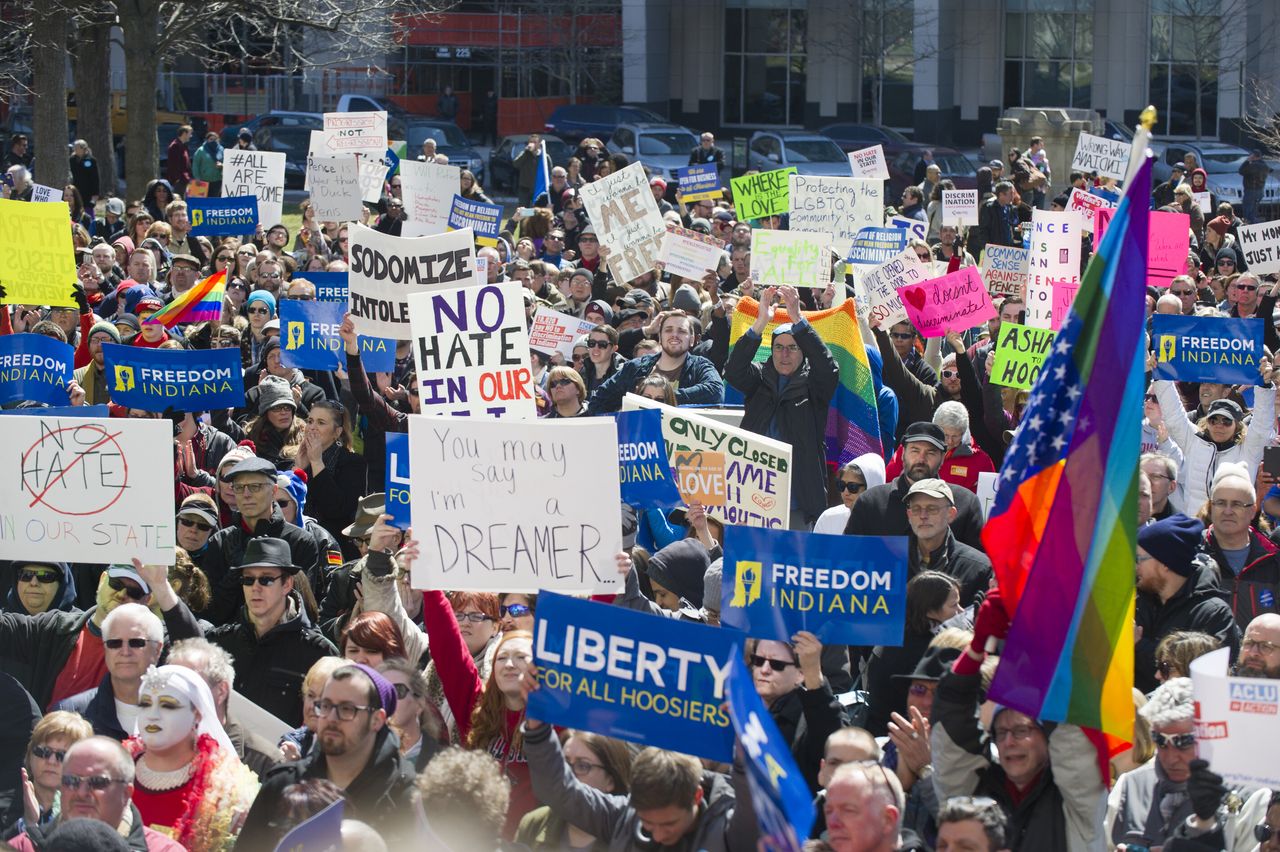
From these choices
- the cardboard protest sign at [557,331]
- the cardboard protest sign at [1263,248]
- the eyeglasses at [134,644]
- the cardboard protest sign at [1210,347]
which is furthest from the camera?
the cardboard protest sign at [1263,248]

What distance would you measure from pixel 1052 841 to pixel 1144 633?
177cm

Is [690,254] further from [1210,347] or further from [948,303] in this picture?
[1210,347]

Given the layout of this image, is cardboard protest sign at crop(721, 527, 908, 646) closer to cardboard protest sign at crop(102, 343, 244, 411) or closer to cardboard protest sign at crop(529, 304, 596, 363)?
cardboard protest sign at crop(102, 343, 244, 411)

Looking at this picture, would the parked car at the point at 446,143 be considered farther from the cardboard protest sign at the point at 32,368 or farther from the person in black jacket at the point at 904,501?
the person in black jacket at the point at 904,501

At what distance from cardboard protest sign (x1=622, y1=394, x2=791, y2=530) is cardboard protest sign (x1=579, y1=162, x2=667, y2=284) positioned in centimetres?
656

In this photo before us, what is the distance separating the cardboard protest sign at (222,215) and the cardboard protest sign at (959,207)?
7.46m

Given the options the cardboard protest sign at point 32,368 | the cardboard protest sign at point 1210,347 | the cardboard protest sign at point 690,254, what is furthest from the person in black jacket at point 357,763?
the cardboard protest sign at point 690,254

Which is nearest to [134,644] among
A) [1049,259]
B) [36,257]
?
[36,257]

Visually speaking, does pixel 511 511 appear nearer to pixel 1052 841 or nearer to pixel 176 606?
pixel 176 606

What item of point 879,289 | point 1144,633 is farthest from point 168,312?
point 1144,633

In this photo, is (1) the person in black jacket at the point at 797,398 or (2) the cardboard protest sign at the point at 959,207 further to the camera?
(2) the cardboard protest sign at the point at 959,207

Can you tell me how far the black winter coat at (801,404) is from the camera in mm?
10188

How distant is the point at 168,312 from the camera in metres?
13.6

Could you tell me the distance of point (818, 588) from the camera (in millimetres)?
6348
